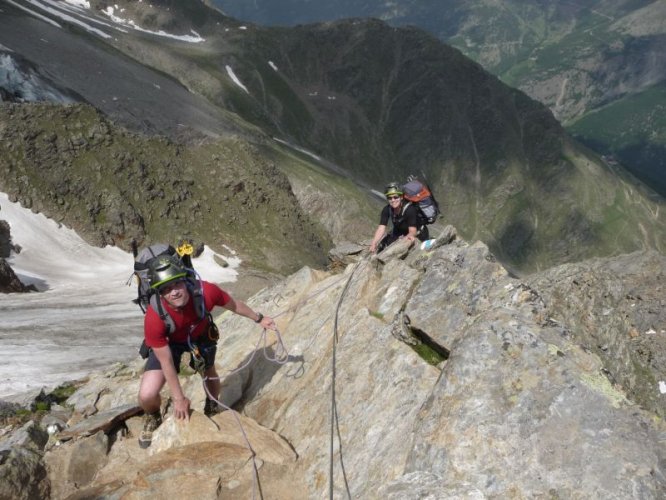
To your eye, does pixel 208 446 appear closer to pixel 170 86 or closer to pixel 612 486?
pixel 612 486

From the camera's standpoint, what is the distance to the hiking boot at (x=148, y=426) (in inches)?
427

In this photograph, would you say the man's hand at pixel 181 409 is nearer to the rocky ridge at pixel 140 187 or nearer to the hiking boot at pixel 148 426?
the hiking boot at pixel 148 426

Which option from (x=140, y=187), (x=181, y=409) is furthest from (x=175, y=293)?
(x=140, y=187)

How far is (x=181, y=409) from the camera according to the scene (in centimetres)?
1049

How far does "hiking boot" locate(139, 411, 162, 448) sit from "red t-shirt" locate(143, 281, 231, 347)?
6.27ft

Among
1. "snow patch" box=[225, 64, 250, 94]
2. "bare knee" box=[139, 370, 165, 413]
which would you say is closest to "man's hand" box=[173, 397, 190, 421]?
"bare knee" box=[139, 370, 165, 413]

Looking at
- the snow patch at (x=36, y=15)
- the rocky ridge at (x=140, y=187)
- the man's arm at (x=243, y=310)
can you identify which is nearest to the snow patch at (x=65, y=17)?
the snow patch at (x=36, y=15)

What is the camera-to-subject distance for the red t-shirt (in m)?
9.98

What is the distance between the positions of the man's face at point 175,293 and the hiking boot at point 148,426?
2965mm

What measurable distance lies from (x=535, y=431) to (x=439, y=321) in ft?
14.0

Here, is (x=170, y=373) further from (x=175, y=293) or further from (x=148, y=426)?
(x=148, y=426)

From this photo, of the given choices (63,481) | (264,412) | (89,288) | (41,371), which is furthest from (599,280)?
(89,288)

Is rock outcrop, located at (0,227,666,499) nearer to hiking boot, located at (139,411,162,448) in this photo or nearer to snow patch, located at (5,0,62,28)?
hiking boot, located at (139,411,162,448)

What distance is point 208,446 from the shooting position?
10.4 metres
